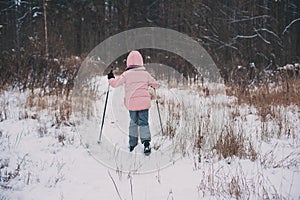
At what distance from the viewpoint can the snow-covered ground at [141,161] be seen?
2.94 m

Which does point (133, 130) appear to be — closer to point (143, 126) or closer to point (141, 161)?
point (143, 126)

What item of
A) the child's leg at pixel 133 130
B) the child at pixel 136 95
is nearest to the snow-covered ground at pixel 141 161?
the child's leg at pixel 133 130

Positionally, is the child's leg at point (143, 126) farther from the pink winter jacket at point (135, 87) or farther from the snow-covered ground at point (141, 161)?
the snow-covered ground at point (141, 161)

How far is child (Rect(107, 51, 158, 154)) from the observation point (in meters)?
4.32

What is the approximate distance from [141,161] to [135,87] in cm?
107

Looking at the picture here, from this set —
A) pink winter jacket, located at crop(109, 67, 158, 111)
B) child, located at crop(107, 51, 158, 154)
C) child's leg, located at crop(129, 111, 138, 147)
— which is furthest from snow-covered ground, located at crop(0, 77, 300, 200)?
pink winter jacket, located at crop(109, 67, 158, 111)

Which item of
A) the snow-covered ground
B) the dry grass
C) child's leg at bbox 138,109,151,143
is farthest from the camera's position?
the dry grass

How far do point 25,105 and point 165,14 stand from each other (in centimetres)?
1819

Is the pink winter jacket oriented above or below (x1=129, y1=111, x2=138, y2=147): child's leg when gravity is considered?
above

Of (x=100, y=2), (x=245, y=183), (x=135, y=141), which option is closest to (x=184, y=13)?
(x=100, y=2)

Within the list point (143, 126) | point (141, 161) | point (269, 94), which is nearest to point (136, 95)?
point (143, 126)

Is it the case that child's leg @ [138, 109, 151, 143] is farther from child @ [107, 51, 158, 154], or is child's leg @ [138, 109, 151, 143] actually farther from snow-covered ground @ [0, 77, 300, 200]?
snow-covered ground @ [0, 77, 300, 200]

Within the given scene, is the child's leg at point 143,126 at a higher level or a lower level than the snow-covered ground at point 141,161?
higher

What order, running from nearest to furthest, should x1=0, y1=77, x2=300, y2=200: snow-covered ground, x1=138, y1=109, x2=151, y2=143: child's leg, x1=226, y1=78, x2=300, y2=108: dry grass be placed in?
1. x1=0, y1=77, x2=300, y2=200: snow-covered ground
2. x1=138, y1=109, x2=151, y2=143: child's leg
3. x1=226, y1=78, x2=300, y2=108: dry grass
